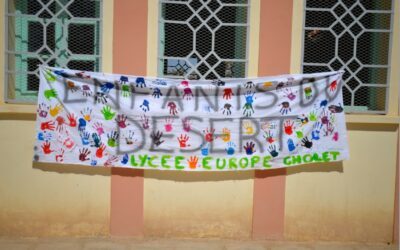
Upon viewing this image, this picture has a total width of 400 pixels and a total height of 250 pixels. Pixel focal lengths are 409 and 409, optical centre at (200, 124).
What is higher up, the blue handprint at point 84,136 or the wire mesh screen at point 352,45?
the wire mesh screen at point 352,45

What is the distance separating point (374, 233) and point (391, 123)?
1222 millimetres

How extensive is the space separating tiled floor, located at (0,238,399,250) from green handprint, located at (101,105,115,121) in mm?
1291

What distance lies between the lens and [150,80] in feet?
13.6

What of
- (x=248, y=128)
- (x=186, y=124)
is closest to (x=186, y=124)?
(x=186, y=124)

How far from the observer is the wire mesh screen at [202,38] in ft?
14.0

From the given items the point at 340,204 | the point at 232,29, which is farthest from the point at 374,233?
the point at 232,29

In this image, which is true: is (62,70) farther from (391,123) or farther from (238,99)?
(391,123)

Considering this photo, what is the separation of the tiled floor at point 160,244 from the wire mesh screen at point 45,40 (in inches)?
57.8

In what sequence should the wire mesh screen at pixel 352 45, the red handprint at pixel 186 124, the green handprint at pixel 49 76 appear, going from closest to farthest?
the green handprint at pixel 49 76
the red handprint at pixel 186 124
the wire mesh screen at pixel 352 45

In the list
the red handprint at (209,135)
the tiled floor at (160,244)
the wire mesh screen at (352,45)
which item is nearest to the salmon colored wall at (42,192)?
the tiled floor at (160,244)

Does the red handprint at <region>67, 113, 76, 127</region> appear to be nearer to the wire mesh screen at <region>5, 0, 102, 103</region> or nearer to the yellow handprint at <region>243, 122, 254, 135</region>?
the wire mesh screen at <region>5, 0, 102, 103</region>

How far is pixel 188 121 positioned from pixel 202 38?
901 mm

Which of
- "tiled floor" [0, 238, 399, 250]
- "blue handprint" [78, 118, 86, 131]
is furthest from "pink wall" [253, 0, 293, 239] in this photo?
"blue handprint" [78, 118, 86, 131]

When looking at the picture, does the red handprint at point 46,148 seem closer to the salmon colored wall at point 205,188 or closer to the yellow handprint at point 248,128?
the salmon colored wall at point 205,188
